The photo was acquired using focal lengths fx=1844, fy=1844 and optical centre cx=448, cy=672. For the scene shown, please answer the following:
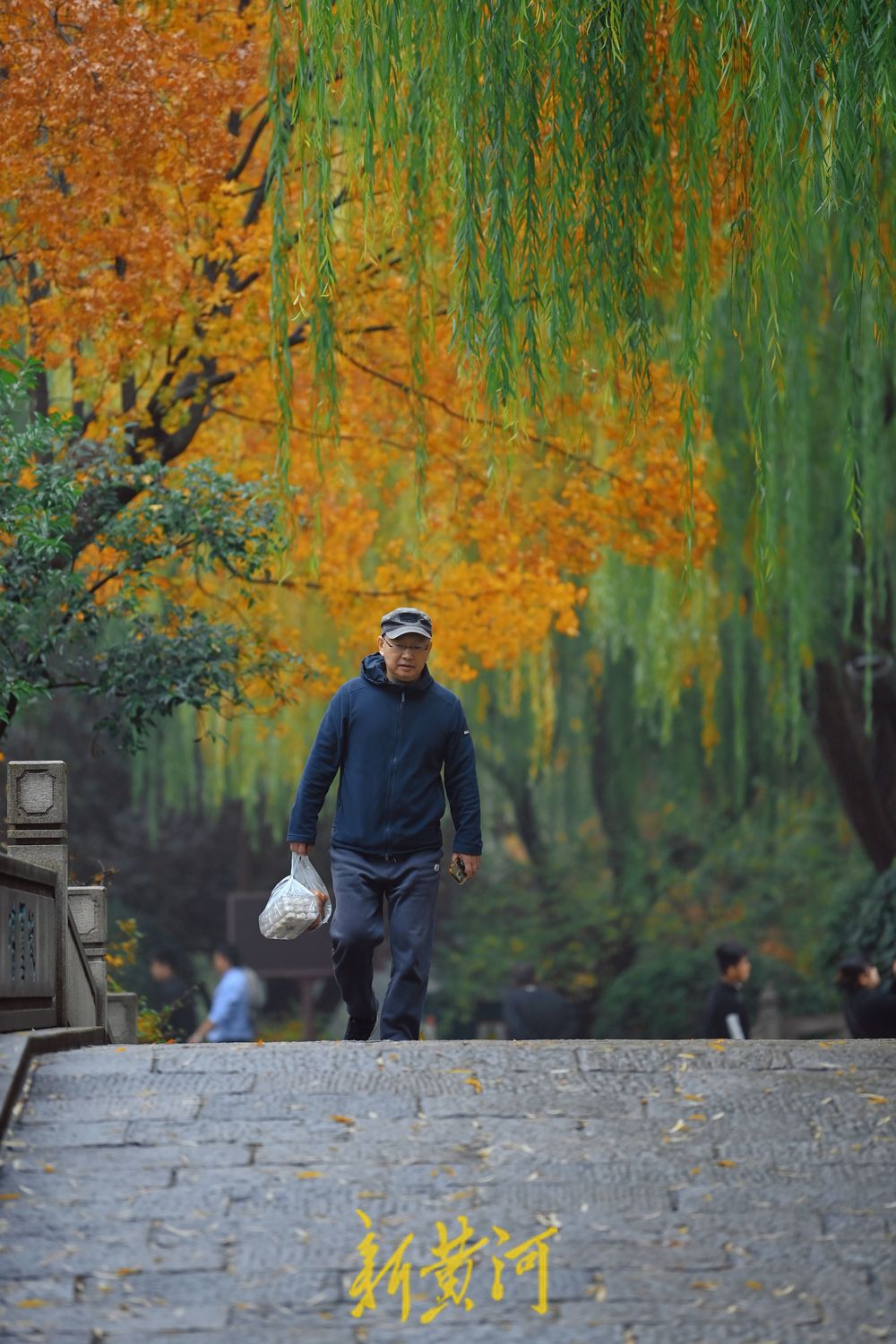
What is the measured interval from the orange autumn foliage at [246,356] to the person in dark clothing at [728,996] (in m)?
2.73

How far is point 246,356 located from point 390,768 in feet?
15.7

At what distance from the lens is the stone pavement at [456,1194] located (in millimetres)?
4422

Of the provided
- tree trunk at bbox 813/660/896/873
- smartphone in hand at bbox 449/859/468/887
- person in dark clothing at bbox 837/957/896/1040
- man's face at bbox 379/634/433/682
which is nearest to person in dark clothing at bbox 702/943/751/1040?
person in dark clothing at bbox 837/957/896/1040

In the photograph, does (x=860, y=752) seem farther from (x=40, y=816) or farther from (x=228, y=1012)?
(x=40, y=816)

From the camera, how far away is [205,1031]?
47.5ft

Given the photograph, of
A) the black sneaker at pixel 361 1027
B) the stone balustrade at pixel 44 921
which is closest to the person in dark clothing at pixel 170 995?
the stone balustrade at pixel 44 921

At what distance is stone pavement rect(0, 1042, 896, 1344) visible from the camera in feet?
14.5

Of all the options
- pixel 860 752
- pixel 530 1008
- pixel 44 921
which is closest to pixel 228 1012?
pixel 530 1008

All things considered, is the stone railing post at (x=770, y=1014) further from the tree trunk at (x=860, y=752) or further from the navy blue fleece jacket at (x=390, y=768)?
the navy blue fleece jacket at (x=390, y=768)

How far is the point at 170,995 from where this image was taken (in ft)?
63.3

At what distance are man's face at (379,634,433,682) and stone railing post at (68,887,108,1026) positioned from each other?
3120 millimetres

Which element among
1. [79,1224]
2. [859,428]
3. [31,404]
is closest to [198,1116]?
[79,1224]

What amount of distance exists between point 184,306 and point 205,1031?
6.11 metres

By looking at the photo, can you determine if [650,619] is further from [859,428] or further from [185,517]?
[185,517]
